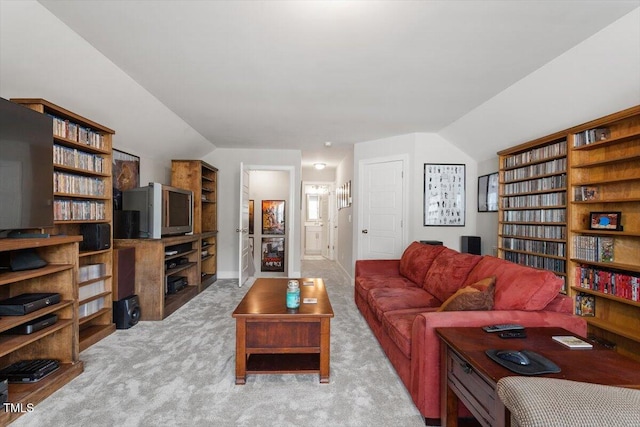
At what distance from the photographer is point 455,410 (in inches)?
62.3

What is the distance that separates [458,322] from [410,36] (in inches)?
75.0

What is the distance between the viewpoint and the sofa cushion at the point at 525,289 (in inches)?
71.1

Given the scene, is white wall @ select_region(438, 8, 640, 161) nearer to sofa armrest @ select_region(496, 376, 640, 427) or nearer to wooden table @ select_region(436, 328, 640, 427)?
wooden table @ select_region(436, 328, 640, 427)

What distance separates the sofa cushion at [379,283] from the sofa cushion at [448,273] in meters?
0.27

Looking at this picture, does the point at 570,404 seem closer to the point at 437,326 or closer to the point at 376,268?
the point at 437,326

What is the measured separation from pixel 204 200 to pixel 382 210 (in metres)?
2.89

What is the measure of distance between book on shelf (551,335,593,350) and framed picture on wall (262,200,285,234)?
17.1 ft

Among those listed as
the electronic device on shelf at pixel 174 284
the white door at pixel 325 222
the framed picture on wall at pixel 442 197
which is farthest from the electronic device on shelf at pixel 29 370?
the white door at pixel 325 222

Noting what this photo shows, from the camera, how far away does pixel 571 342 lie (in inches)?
56.9

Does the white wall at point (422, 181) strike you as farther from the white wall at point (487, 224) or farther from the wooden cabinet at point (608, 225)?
the wooden cabinet at point (608, 225)

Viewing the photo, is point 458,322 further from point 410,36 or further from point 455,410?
point 410,36

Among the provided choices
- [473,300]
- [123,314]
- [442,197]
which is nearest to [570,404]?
[473,300]

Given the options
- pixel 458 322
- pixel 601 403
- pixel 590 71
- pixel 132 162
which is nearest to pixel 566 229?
pixel 590 71

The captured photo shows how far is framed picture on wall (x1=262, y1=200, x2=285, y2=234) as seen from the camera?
6.34m
